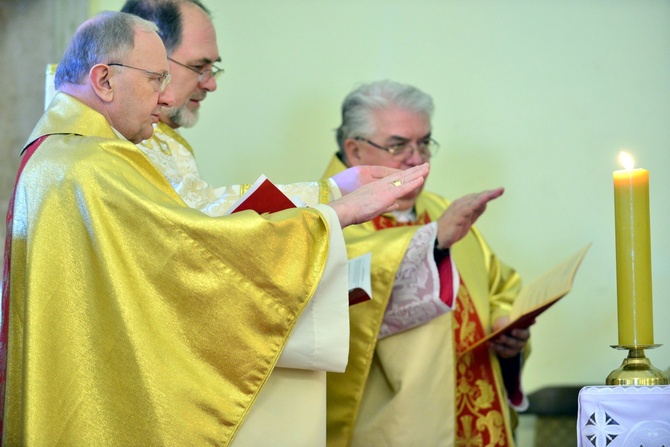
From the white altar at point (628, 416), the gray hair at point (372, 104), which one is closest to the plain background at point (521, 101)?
the gray hair at point (372, 104)

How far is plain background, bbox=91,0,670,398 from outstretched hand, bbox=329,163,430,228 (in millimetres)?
2074

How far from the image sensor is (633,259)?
2.48 m

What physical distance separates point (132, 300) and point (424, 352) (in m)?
1.53

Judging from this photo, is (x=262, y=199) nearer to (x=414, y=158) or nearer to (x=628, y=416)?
(x=628, y=416)

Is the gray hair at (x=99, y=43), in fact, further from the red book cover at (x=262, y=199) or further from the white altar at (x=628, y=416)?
the white altar at (x=628, y=416)

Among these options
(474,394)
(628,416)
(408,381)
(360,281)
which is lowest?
(474,394)

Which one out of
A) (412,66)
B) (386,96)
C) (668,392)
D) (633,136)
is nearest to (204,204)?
(386,96)

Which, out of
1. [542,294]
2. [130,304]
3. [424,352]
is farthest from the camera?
[424,352]

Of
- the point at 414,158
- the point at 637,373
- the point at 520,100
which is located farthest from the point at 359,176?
the point at 520,100

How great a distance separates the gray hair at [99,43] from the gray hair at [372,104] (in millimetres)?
1597

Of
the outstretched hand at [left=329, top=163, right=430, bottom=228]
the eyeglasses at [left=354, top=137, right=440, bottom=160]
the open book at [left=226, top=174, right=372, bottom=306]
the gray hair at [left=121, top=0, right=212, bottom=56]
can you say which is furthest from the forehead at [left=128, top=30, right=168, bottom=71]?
the eyeglasses at [left=354, top=137, right=440, bottom=160]

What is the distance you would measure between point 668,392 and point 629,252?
383mm

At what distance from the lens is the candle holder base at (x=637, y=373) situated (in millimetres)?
2373

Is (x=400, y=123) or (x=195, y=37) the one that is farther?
(x=400, y=123)
